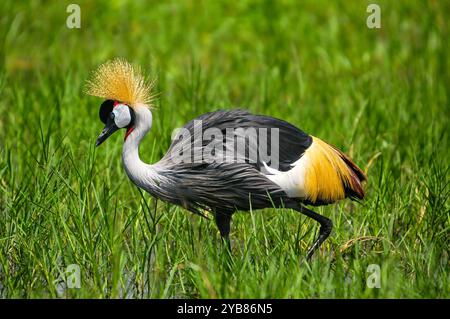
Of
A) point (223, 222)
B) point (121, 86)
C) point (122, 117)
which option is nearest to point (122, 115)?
point (122, 117)

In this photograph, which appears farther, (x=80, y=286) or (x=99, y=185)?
(x=99, y=185)

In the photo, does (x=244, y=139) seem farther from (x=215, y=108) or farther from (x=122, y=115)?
(x=215, y=108)

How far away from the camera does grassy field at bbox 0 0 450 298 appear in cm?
400

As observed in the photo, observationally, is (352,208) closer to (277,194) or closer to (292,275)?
(277,194)

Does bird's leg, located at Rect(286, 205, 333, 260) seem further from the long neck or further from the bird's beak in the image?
the bird's beak

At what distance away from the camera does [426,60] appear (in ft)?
24.2

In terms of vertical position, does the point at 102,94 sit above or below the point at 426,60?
below

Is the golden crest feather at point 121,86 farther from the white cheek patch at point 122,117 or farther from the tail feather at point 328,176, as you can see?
the tail feather at point 328,176

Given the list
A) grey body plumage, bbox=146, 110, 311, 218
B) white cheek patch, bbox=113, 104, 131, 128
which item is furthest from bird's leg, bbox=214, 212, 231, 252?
white cheek patch, bbox=113, 104, 131, 128

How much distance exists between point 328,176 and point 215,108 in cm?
189

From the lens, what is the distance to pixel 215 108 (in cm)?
616
